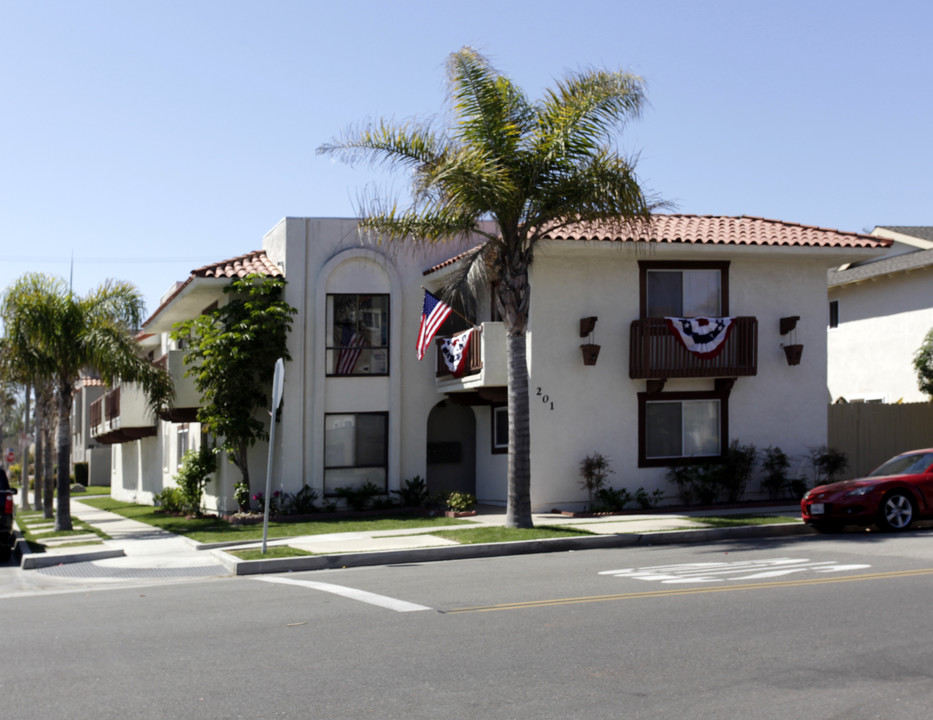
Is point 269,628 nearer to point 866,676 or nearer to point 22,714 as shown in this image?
point 22,714

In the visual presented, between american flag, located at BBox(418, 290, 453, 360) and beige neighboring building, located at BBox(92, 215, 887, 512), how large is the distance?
95 cm

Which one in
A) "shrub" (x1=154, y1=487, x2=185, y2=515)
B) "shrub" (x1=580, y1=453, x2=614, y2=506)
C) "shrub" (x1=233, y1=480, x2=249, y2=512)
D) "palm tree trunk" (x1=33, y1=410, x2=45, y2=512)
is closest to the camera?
"shrub" (x1=580, y1=453, x2=614, y2=506)

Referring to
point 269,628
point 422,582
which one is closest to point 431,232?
point 422,582

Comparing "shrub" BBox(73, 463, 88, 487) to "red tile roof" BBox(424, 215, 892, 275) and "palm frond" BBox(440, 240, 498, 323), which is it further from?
"palm frond" BBox(440, 240, 498, 323)

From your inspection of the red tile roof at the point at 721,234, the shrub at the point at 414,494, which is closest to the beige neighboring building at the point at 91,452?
the shrub at the point at 414,494

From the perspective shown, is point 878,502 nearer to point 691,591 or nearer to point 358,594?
point 691,591

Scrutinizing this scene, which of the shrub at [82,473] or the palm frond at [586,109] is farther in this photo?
the shrub at [82,473]

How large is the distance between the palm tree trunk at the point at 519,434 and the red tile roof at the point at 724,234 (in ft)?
11.0

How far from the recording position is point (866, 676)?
265 inches

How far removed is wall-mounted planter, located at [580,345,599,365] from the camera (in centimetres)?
2034

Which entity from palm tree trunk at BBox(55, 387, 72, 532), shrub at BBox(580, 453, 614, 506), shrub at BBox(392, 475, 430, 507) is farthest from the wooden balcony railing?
shrub at BBox(580, 453, 614, 506)

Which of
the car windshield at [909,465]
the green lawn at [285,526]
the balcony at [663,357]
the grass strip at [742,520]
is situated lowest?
the green lawn at [285,526]

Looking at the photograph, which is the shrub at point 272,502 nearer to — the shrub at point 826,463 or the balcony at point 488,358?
the balcony at point 488,358

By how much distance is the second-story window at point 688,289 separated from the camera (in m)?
21.3
